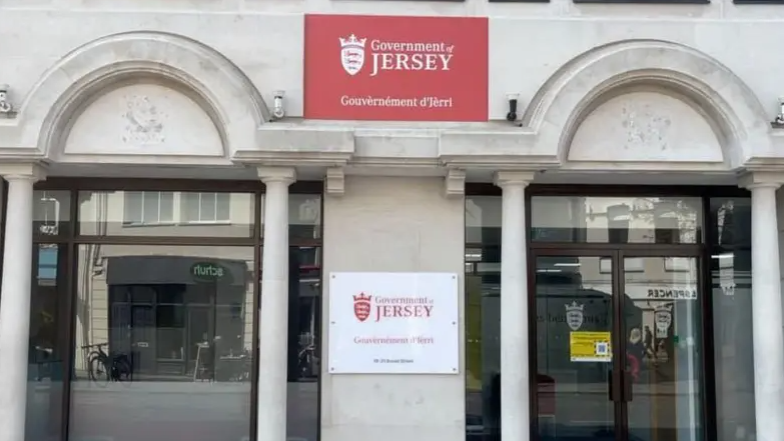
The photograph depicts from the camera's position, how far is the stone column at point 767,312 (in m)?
7.93

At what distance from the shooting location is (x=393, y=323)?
832cm

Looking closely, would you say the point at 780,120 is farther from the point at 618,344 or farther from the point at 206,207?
the point at 206,207

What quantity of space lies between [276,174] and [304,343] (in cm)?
187

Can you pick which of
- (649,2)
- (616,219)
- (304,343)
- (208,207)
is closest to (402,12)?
(649,2)

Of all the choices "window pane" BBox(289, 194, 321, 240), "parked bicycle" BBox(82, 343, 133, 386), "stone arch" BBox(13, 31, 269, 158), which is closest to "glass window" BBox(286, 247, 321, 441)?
"window pane" BBox(289, 194, 321, 240)

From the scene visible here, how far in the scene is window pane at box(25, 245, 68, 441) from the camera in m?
8.64

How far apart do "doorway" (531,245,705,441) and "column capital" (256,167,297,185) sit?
2.83 m

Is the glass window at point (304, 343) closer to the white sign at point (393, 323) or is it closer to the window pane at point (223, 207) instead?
the white sign at point (393, 323)

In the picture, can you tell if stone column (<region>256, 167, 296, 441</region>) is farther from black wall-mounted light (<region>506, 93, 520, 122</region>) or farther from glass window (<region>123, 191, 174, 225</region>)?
black wall-mounted light (<region>506, 93, 520, 122</region>)

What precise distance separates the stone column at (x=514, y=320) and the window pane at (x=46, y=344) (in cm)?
455

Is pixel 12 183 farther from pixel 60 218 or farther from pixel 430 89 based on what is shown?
pixel 430 89

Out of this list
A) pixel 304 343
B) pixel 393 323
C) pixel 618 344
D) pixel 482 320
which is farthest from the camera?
pixel 618 344

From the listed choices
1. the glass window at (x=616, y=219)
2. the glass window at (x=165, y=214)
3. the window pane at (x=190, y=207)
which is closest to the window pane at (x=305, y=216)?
the glass window at (x=165, y=214)

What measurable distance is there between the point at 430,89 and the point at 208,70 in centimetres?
216
